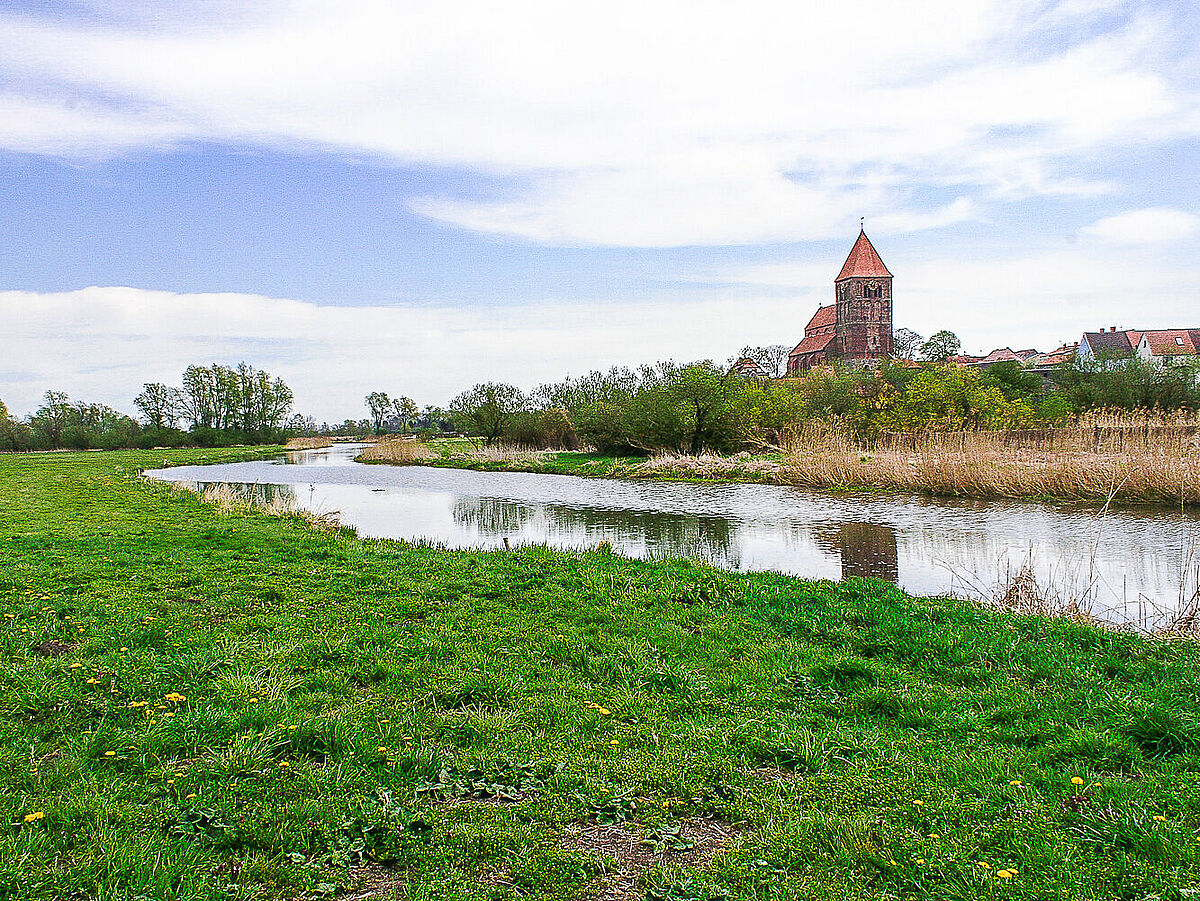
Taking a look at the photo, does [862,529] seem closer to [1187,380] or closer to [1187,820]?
Answer: [1187,820]

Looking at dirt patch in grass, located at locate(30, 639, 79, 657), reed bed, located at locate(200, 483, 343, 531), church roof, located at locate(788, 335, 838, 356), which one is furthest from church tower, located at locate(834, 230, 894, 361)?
dirt patch in grass, located at locate(30, 639, 79, 657)

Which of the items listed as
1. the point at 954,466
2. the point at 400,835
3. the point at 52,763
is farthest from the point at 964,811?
the point at 954,466

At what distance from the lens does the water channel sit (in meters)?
9.64

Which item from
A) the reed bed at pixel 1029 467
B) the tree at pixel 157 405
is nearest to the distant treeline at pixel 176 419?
the tree at pixel 157 405

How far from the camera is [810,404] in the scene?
1630 inches

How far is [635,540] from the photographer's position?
14641mm

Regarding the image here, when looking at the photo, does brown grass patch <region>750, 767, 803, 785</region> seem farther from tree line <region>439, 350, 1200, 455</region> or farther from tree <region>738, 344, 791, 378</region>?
A: tree <region>738, 344, 791, 378</region>

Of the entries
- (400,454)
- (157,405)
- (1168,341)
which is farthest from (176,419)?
(1168,341)

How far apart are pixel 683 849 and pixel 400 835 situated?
1.27m

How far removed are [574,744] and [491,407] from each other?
43.3 m

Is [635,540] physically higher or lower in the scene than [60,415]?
lower

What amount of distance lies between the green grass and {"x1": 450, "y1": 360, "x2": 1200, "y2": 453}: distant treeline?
2585cm

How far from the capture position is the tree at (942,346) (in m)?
73.1

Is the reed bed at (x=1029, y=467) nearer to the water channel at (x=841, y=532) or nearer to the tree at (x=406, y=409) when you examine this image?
the water channel at (x=841, y=532)
